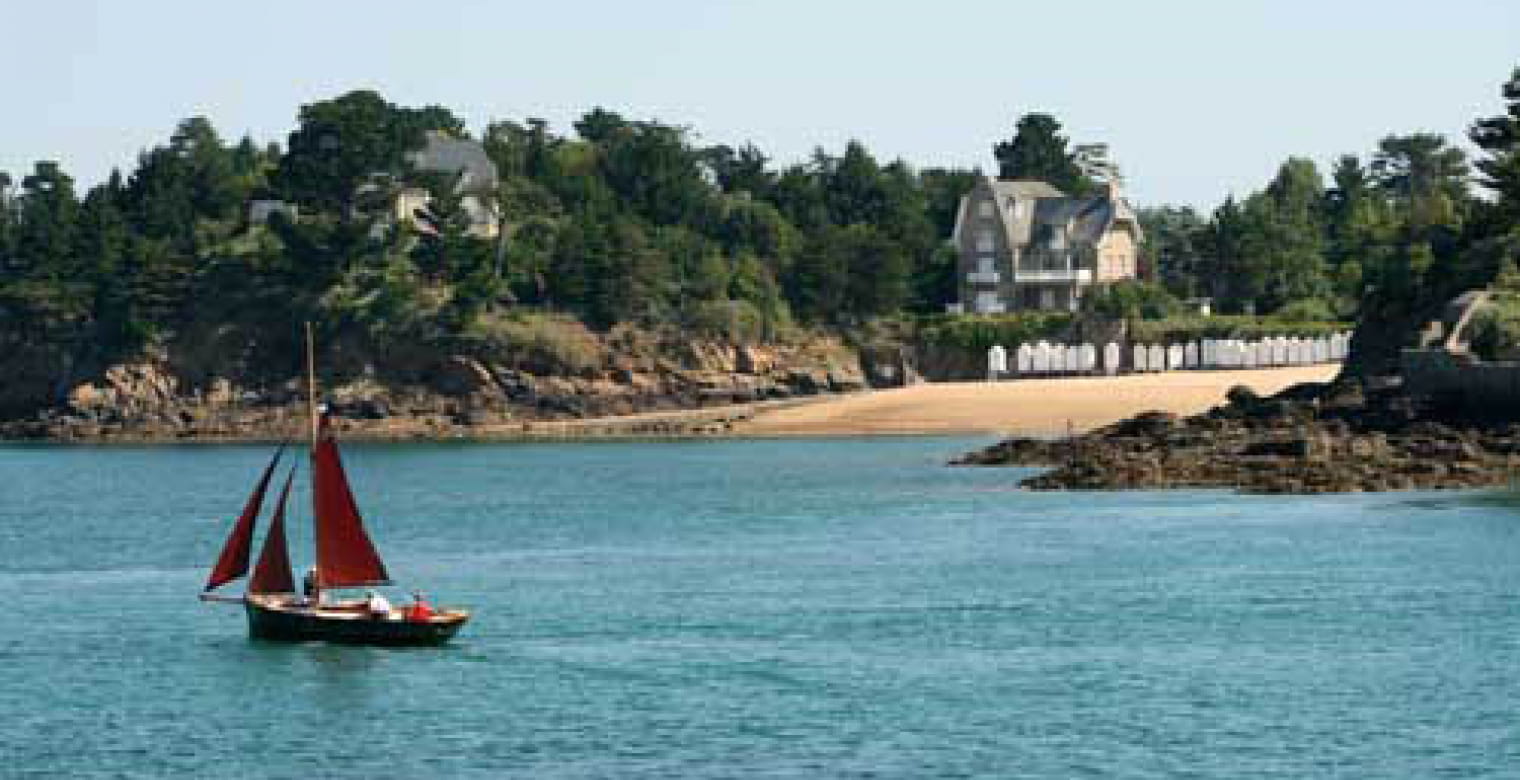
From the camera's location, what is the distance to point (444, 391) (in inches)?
5709

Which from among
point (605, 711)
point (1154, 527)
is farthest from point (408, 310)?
point (605, 711)

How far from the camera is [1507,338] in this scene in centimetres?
10131

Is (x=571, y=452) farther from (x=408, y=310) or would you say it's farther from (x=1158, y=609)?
(x=1158, y=609)

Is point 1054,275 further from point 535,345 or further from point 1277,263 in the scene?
point 535,345

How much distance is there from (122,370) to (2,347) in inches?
321

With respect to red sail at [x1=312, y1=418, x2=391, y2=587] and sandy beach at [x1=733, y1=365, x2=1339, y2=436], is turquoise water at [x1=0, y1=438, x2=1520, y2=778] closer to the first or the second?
red sail at [x1=312, y1=418, x2=391, y2=587]

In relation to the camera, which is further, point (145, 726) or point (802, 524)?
point (802, 524)

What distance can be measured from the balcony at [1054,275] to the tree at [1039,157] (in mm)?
16730

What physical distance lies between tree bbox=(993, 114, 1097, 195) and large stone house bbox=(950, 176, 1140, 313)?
15281 millimetres

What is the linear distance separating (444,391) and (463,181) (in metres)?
18.1

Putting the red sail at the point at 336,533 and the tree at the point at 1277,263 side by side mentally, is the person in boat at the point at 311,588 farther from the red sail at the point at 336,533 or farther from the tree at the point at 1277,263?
the tree at the point at 1277,263

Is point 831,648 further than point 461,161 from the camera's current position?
No

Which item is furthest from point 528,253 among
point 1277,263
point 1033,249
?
point 1277,263

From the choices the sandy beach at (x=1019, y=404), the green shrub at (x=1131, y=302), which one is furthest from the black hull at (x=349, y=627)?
the green shrub at (x=1131, y=302)
